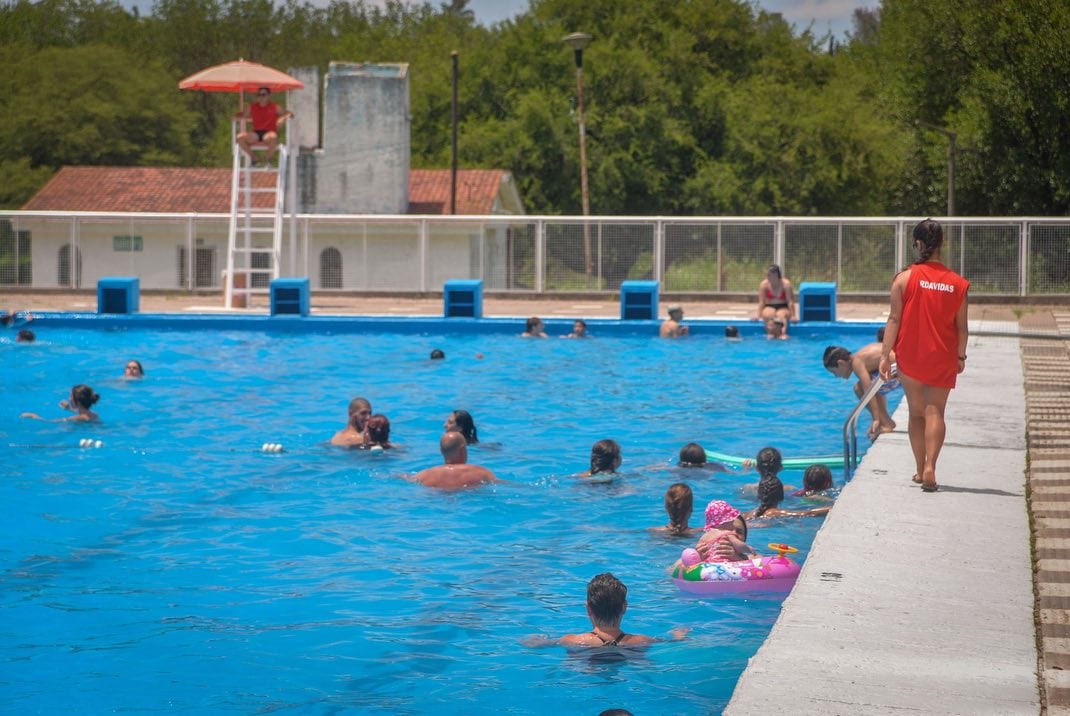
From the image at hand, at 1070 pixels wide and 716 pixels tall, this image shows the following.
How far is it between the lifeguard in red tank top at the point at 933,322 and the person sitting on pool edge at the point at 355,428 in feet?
22.7

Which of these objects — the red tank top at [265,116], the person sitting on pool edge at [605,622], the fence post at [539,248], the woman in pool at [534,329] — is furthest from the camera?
the fence post at [539,248]

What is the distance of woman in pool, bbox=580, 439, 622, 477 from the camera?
12.7 metres

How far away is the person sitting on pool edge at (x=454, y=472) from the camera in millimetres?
12484

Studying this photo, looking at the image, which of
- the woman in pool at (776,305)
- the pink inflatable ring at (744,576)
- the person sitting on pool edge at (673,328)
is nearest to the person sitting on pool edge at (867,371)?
the pink inflatable ring at (744,576)

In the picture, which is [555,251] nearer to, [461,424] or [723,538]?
[461,424]

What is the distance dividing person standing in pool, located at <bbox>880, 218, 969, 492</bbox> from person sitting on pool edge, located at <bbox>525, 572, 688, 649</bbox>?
7.28 feet

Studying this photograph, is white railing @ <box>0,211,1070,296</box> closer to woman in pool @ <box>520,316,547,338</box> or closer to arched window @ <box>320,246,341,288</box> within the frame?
arched window @ <box>320,246,341,288</box>

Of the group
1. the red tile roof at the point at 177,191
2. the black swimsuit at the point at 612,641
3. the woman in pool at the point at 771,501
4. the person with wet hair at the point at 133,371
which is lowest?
the black swimsuit at the point at 612,641

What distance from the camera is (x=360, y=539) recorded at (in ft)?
35.9

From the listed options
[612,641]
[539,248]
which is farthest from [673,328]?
[612,641]

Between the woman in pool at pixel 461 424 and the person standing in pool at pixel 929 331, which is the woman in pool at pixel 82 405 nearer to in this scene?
the woman in pool at pixel 461 424

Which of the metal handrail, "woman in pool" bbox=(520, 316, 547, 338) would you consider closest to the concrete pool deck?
the metal handrail

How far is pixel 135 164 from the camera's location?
217 feet

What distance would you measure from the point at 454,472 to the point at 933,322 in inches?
198
